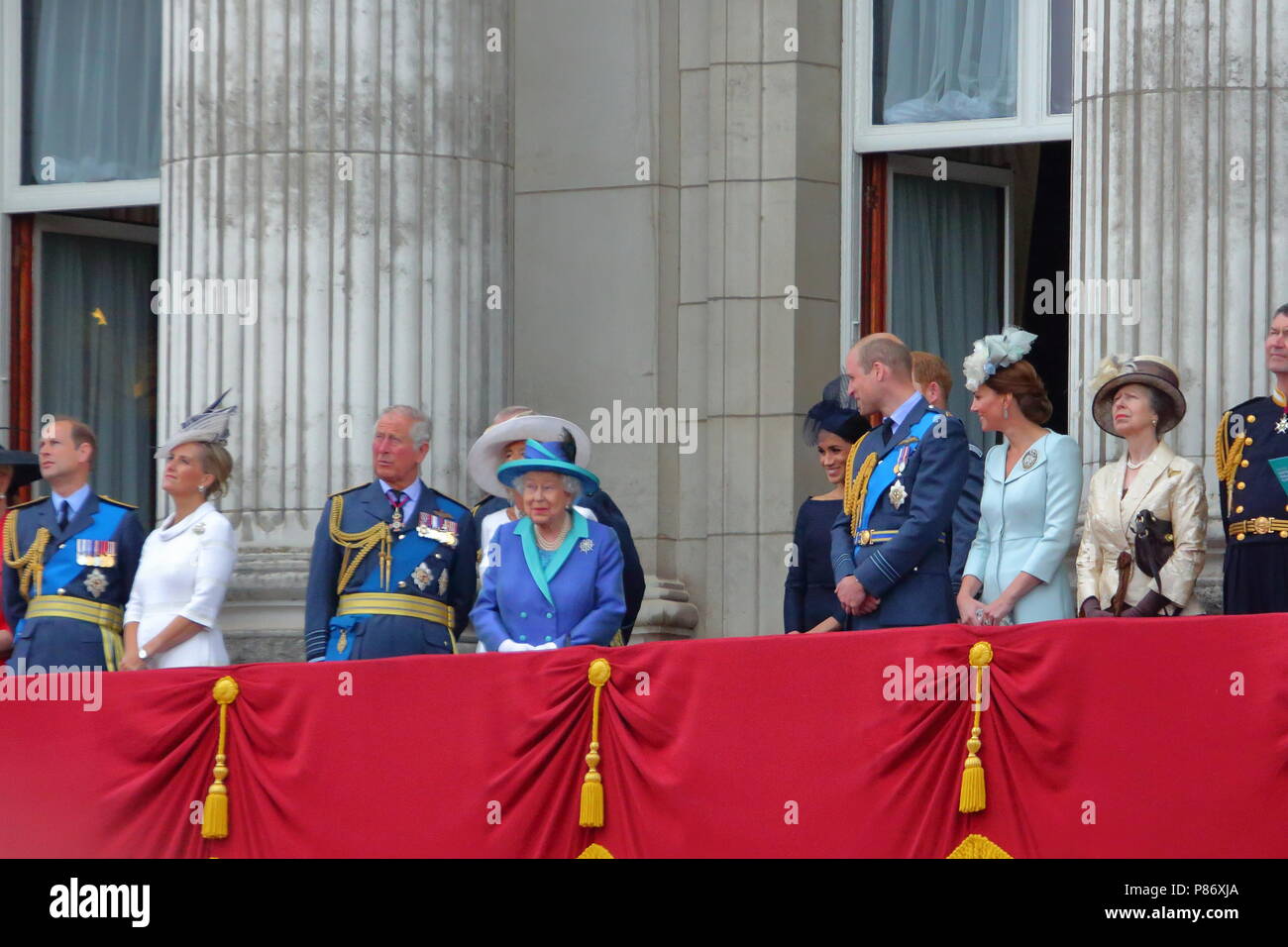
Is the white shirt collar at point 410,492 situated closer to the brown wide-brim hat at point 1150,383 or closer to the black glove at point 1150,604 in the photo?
the brown wide-brim hat at point 1150,383

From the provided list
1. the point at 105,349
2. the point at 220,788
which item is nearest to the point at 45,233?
the point at 105,349

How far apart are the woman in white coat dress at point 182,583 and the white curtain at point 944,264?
4.30 m

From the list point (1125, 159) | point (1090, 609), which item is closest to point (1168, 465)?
point (1090, 609)

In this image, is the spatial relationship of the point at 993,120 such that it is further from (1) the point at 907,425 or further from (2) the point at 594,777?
(2) the point at 594,777

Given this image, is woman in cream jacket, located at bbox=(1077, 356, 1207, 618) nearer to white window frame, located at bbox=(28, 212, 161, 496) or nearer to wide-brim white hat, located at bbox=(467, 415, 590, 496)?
wide-brim white hat, located at bbox=(467, 415, 590, 496)

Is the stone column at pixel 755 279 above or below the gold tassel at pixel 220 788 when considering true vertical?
above

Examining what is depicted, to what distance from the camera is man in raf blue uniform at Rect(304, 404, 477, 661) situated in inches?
435

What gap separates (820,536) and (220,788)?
2753mm

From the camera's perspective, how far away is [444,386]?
511 inches

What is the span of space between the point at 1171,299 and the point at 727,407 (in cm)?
325

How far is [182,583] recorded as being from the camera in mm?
11398

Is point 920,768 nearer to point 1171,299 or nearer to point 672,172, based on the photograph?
point 1171,299

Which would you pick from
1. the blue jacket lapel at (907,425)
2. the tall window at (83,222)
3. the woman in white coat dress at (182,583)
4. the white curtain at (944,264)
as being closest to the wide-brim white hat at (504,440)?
the woman in white coat dress at (182,583)

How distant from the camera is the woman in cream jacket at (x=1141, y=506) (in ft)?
31.7
